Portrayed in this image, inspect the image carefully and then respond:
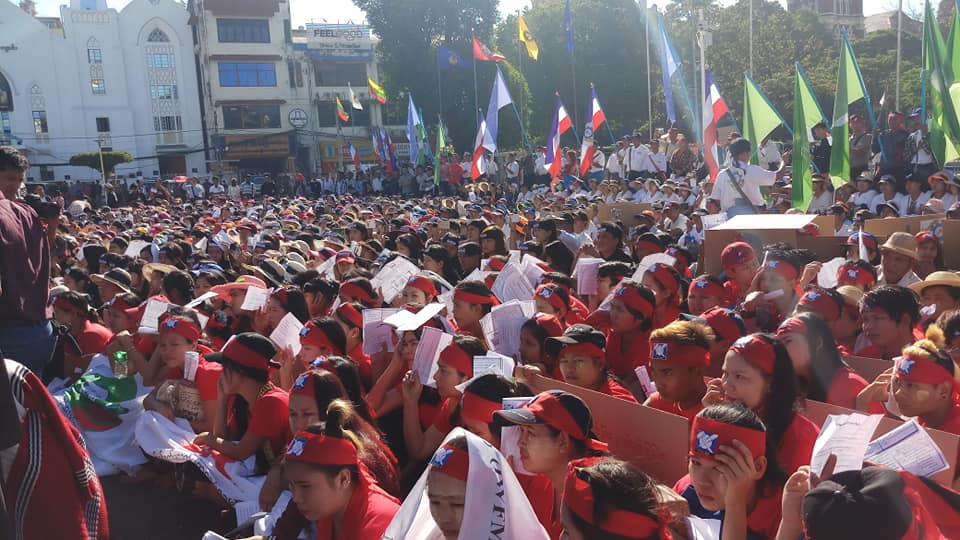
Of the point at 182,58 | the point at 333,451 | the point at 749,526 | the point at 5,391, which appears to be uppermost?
the point at 182,58

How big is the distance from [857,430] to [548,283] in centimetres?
394

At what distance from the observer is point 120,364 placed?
6.26 metres

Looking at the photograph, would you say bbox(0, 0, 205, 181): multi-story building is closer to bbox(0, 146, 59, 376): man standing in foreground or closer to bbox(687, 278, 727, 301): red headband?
bbox(0, 146, 59, 376): man standing in foreground

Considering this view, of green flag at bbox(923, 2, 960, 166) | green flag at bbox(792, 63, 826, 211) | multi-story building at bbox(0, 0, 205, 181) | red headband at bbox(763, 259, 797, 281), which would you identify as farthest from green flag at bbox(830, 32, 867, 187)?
multi-story building at bbox(0, 0, 205, 181)

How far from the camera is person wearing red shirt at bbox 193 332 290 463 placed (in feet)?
14.9

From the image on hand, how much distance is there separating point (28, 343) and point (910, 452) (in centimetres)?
413

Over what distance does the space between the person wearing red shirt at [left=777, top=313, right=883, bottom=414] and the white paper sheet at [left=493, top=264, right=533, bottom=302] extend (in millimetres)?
2924

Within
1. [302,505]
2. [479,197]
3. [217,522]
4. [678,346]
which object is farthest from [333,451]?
[479,197]

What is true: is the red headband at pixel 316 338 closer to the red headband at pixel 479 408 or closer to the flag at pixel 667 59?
the red headband at pixel 479 408

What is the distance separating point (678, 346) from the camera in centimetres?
390

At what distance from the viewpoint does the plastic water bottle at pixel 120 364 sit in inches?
243

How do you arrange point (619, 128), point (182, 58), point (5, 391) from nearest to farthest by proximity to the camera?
point (5, 391)
point (619, 128)
point (182, 58)

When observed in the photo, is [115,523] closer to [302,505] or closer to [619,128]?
[302,505]

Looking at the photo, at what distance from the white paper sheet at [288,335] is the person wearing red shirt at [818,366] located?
301 cm
